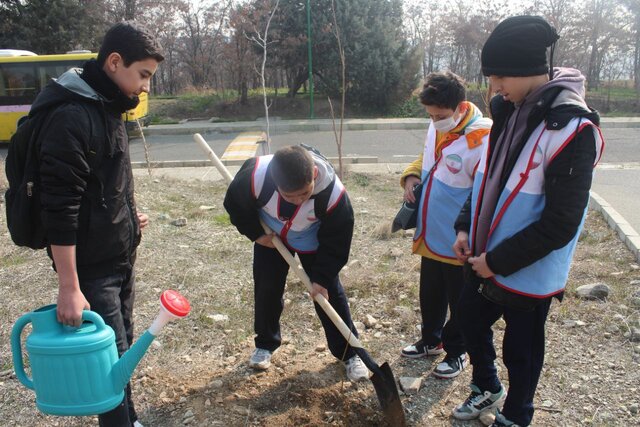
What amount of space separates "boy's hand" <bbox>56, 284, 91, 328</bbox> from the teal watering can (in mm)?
31

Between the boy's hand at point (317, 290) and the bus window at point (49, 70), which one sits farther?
the bus window at point (49, 70)

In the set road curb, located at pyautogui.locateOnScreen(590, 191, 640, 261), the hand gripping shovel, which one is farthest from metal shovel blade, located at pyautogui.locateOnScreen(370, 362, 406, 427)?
road curb, located at pyautogui.locateOnScreen(590, 191, 640, 261)

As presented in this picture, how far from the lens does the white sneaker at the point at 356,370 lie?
269cm

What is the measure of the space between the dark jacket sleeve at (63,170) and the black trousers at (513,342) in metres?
1.48

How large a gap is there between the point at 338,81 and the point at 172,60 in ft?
30.9

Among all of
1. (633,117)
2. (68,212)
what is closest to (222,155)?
(68,212)

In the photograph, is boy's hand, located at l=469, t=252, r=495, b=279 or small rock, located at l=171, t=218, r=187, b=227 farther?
small rock, located at l=171, t=218, r=187, b=227

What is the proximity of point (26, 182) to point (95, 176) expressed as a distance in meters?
0.20

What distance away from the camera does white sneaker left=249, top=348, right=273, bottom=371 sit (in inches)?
109

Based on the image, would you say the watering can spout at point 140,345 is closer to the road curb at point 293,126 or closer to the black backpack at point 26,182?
the black backpack at point 26,182

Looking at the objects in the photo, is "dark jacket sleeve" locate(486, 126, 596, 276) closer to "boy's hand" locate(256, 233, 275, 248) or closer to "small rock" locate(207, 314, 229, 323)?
"boy's hand" locate(256, 233, 275, 248)

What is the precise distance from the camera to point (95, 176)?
1.75 m

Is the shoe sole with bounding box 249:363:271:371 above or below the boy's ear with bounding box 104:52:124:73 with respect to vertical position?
below

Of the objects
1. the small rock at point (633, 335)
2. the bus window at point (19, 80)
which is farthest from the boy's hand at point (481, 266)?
the bus window at point (19, 80)
